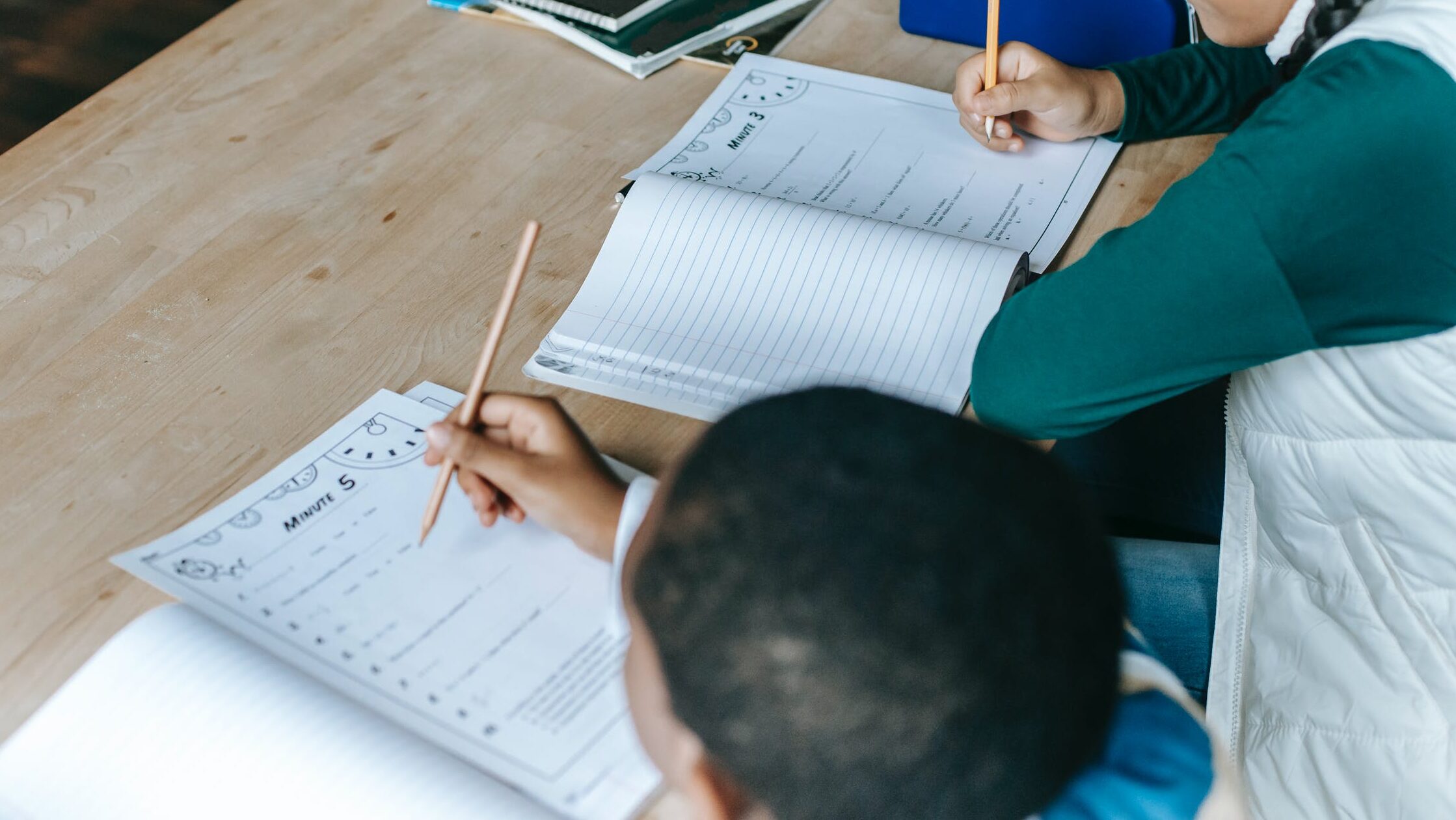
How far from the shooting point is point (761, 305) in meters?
0.88

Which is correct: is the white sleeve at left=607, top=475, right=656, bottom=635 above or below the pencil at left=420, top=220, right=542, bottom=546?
below

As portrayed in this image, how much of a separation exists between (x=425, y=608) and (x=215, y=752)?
14 cm

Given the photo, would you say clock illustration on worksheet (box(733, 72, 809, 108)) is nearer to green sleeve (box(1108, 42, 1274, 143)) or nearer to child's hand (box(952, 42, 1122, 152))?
child's hand (box(952, 42, 1122, 152))

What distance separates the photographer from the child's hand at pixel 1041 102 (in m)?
1.03

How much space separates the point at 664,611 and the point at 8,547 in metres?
0.50

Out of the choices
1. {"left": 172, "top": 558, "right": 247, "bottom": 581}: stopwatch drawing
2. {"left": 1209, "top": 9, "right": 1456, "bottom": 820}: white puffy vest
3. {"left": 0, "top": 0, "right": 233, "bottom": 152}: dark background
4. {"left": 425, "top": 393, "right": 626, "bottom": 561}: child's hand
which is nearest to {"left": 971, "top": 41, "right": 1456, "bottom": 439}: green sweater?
{"left": 1209, "top": 9, "right": 1456, "bottom": 820}: white puffy vest

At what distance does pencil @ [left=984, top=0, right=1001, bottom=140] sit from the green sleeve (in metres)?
0.12

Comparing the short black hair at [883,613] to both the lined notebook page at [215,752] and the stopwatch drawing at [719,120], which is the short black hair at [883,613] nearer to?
the lined notebook page at [215,752]

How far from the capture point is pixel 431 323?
907 millimetres

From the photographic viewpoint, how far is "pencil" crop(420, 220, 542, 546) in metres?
0.66

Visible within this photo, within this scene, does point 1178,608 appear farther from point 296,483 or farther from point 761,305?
point 296,483

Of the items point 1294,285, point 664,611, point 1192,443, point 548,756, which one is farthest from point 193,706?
point 1192,443

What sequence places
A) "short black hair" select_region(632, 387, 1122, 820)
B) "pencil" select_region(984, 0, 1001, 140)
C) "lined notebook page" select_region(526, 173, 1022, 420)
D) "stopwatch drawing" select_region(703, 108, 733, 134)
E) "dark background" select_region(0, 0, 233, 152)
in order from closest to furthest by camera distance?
1. "short black hair" select_region(632, 387, 1122, 820)
2. "lined notebook page" select_region(526, 173, 1022, 420)
3. "pencil" select_region(984, 0, 1001, 140)
4. "stopwatch drawing" select_region(703, 108, 733, 134)
5. "dark background" select_region(0, 0, 233, 152)

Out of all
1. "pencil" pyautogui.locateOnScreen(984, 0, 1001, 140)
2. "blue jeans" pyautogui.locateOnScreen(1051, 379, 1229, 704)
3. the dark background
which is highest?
"pencil" pyautogui.locateOnScreen(984, 0, 1001, 140)
